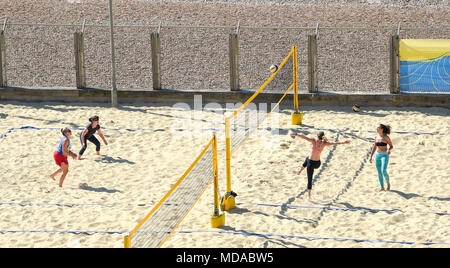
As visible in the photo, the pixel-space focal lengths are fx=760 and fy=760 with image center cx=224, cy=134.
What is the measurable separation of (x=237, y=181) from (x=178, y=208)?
79.8 inches

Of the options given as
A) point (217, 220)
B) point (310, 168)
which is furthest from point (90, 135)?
point (310, 168)

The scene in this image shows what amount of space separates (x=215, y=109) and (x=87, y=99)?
11.8 ft

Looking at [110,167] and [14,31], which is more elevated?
[14,31]

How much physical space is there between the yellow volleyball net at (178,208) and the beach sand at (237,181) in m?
0.24

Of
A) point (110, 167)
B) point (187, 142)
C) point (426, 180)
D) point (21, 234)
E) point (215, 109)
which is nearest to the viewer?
point (21, 234)

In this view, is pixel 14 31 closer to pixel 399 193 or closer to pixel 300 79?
pixel 300 79

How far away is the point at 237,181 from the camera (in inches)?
574

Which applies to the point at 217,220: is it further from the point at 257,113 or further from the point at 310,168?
the point at 257,113

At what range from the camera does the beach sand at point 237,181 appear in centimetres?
1199

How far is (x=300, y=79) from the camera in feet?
73.1

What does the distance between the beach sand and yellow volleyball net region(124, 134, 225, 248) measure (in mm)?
236

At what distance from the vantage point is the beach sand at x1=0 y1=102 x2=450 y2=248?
11992mm

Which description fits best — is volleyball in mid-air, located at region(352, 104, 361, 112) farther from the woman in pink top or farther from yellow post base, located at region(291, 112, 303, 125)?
the woman in pink top
